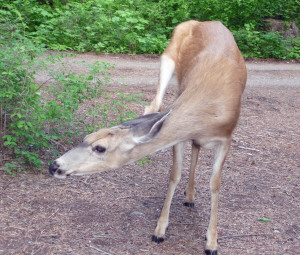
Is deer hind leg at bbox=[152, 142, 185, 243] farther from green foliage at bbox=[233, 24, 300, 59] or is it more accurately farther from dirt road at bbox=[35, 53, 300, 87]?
green foliage at bbox=[233, 24, 300, 59]

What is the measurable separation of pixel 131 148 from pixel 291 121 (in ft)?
17.9

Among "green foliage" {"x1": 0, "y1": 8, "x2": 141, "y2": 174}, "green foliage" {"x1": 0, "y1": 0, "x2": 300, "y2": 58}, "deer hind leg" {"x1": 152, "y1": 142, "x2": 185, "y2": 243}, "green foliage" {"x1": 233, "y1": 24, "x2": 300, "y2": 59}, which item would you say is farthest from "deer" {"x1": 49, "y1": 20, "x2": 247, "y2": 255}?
"green foliage" {"x1": 233, "y1": 24, "x2": 300, "y2": 59}

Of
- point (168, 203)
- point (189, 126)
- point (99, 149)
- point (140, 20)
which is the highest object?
point (189, 126)

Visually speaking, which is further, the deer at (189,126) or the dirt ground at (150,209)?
the dirt ground at (150,209)

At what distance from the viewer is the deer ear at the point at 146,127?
12.1 feet

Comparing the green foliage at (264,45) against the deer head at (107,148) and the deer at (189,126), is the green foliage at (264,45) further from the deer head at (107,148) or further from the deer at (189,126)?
the deer head at (107,148)

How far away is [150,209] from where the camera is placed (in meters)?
4.91

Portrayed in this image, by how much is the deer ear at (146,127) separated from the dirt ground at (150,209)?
1087 millimetres

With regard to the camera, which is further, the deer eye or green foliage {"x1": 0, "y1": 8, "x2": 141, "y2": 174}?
green foliage {"x1": 0, "y1": 8, "x2": 141, "y2": 174}

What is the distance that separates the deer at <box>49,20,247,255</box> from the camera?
3744 mm

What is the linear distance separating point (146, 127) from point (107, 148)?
36 cm

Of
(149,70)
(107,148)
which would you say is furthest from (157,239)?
(149,70)

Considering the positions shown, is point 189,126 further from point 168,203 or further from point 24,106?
point 24,106

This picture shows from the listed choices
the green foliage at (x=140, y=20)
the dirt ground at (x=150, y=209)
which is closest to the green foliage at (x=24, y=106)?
the dirt ground at (x=150, y=209)
